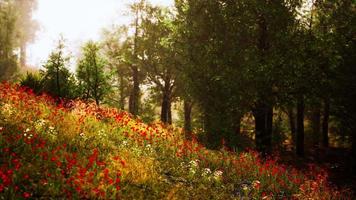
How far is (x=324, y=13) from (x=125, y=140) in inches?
685

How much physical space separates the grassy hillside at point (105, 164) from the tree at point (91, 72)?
447cm

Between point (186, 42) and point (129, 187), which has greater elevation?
point (186, 42)

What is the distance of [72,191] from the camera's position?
8.57 meters

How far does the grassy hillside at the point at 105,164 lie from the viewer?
8781 millimetres

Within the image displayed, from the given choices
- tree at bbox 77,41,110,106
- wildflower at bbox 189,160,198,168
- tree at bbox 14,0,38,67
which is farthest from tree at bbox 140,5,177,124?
tree at bbox 14,0,38,67

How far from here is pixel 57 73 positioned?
18.6 metres

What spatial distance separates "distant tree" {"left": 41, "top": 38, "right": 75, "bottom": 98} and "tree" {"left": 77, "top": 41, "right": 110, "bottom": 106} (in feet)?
3.36

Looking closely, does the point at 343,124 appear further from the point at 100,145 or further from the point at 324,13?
the point at 100,145

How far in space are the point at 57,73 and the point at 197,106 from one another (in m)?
7.74

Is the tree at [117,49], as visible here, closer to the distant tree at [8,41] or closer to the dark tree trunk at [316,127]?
the distant tree at [8,41]

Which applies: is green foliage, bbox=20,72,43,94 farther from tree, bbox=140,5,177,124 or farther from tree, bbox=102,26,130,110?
tree, bbox=102,26,130,110

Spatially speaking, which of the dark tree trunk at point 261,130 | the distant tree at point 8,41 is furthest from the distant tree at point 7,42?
the dark tree trunk at point 261,130

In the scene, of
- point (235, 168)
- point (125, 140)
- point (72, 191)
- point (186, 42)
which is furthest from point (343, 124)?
point (72, 191)

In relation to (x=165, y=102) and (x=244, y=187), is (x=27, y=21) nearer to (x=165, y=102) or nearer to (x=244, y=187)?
(x=165, y=102)
